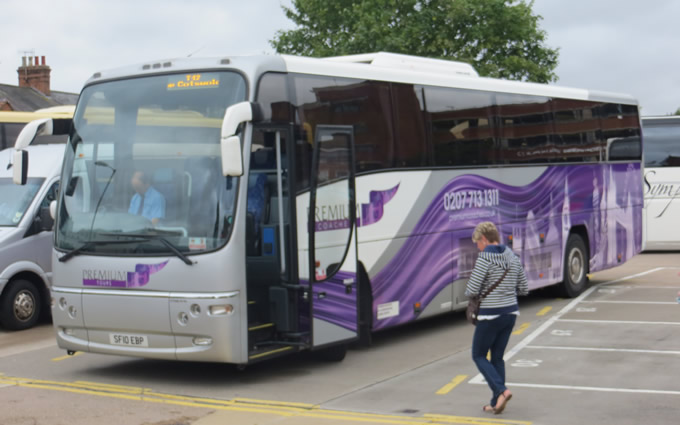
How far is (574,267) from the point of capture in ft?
56.4

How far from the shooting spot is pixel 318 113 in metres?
10.9

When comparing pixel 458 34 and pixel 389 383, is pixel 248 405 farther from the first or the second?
pixel 458 34

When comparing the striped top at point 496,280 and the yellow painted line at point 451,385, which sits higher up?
the striped top at point 496,280

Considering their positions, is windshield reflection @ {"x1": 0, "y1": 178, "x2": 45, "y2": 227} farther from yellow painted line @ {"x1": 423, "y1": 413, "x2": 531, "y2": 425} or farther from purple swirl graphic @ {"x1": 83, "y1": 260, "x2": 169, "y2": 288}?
yellow painted line @ {"x1": 423, "y1": 413, "x2": 531, "y2": 425}

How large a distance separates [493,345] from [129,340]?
3.74 metres

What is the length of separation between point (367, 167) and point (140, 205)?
295 centimetres

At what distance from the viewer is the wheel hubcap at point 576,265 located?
17.0m

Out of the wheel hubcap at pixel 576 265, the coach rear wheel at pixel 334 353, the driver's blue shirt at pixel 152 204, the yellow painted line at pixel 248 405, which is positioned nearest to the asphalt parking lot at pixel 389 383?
the yellow painted line at pixel 248 405

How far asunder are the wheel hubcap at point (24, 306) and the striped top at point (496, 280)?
8495mm

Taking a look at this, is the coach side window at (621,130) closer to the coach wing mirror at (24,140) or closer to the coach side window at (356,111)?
the coach side window at (356,111)

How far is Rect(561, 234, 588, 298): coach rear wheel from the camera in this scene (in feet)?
55.4

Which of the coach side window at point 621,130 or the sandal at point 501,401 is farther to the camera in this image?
the coach side window at point 621,130

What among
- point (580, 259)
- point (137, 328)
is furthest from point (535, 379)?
point (580, 259)

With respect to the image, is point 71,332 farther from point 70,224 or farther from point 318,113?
point 318,113
